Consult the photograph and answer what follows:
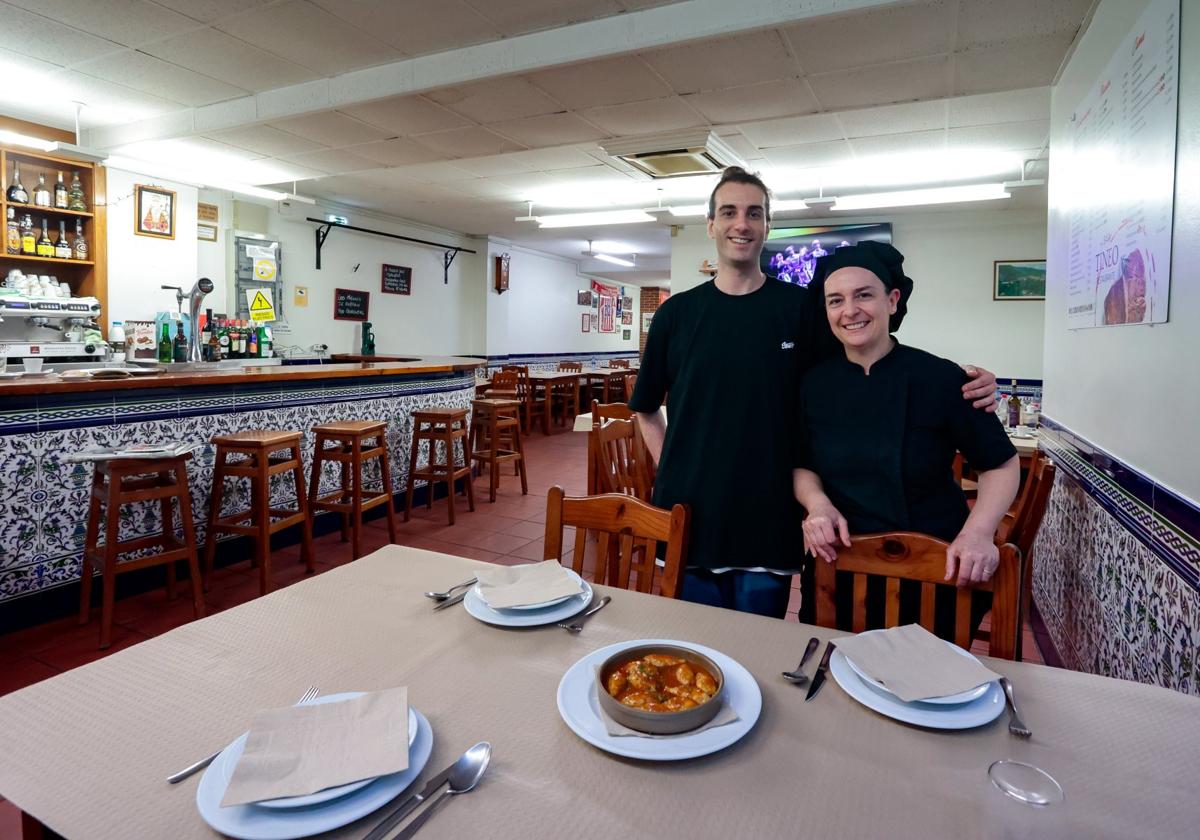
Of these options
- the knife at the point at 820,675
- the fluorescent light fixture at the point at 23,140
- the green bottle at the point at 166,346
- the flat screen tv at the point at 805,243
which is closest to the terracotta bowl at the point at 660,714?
the knife at the point at 820,675

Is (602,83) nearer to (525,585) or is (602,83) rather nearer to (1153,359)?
(1153,359)

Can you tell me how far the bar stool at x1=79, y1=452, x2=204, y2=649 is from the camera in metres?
2.79

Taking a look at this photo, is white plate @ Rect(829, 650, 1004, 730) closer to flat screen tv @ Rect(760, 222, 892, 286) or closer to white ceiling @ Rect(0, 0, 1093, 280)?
white ceiling @ Rect(0, 0, 1093, 280)

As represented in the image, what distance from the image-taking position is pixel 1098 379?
89.7 inches

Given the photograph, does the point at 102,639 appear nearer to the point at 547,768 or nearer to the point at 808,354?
the point at 547,768

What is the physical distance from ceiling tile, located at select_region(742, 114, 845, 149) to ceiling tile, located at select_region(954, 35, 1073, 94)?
3.37ft

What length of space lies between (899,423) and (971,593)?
1.30 feet

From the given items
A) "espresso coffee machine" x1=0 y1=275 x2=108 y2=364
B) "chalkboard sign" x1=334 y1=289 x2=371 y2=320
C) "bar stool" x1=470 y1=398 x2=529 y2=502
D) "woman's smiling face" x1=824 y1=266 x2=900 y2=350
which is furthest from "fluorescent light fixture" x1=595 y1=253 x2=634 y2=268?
"woman's smiling face" x1=824 y1=266 x2=900 y2=350

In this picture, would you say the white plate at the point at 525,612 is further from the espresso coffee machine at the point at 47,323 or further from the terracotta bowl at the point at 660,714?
the espresso coffee machine at the point at 47,323

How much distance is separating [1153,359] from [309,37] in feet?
13.7

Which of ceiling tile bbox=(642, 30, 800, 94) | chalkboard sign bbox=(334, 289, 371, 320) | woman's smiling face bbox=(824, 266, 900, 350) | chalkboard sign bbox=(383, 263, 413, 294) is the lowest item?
woman's smiling face bbox=(824, 266, 900, 350)

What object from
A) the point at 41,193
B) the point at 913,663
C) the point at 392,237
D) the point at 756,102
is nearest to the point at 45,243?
the point at 41,193

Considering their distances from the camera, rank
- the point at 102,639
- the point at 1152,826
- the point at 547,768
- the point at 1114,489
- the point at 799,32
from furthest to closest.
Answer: the point at 799,32
the point at 102,639
the point at 1114,489
the point at 547,768
the point at 1152,826

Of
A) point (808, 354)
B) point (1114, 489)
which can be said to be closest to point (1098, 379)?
point (1114, 489)
